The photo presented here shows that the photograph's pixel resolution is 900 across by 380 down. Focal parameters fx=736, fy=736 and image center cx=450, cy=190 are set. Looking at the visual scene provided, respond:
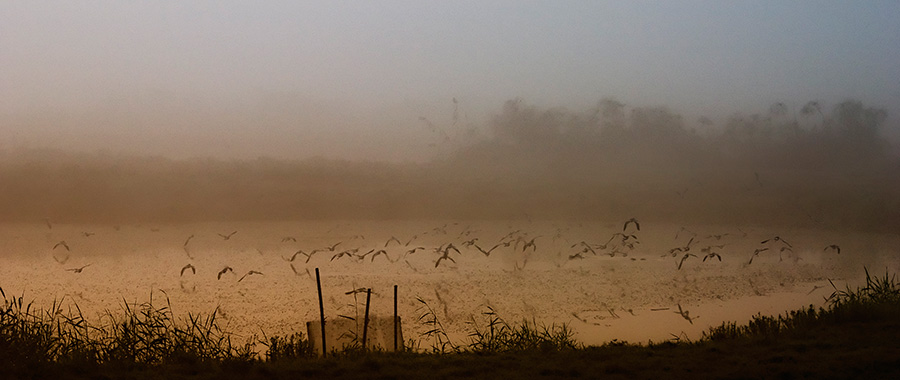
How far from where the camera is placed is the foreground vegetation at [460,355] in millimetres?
3287

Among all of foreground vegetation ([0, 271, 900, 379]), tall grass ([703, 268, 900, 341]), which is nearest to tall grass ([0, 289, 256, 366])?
foreground vegetation ([0, 271, 900, 379])

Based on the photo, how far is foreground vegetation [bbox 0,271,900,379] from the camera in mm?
3287

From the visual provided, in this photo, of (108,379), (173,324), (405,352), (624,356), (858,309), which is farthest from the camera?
(858,309)

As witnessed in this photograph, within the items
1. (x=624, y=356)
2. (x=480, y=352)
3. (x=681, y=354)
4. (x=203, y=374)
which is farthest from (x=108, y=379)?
(x=681, y=354)

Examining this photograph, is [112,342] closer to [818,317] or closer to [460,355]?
[460,355]

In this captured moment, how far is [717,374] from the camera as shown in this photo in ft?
10.4

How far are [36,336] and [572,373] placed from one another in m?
2.79

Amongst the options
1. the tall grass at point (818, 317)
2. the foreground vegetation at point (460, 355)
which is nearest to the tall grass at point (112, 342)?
the foreground vegetation at point (460, 355)

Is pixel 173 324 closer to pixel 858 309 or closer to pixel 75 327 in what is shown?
pixel 75 327

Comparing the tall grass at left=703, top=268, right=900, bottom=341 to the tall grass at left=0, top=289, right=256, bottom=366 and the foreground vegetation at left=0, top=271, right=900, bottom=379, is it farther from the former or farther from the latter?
the tall grass at left=0, top=289, right=256, bottom=366

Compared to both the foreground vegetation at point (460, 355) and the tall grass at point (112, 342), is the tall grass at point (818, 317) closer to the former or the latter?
the foreground vegetation at point (460, 355)

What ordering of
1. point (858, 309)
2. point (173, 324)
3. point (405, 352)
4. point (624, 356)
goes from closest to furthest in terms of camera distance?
1. point (624, 356)
2. point (405, 352)
3. point (173, 324)
4. point (858, 309)

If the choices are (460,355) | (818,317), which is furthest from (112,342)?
(818,317)

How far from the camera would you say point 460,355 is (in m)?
3.98
